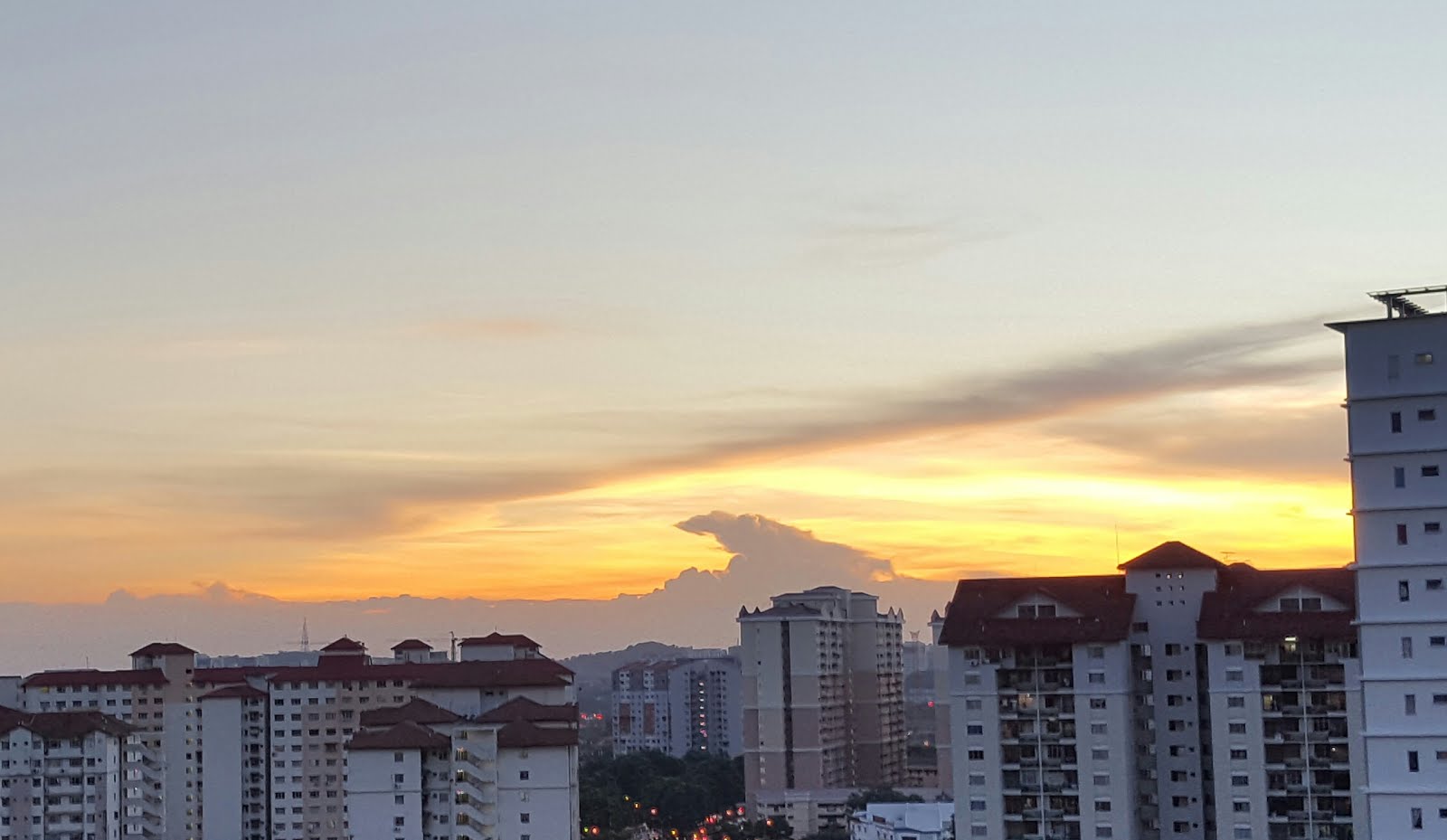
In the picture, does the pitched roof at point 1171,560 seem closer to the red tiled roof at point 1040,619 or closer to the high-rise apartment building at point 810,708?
the red tiled roof at point 1040,619

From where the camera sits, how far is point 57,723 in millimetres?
61812

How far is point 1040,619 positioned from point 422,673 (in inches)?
1114

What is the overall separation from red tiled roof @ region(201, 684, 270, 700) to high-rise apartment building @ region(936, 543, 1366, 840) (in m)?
35.3

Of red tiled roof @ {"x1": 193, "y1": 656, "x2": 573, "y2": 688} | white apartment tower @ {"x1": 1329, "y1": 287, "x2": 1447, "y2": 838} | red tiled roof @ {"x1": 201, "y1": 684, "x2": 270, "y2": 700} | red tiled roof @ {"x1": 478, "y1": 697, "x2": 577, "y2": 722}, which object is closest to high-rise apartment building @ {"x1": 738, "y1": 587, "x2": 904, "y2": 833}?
red tiled roof @ {"x1": 193, "y1": 656, "x2": 573, "y2": 688}

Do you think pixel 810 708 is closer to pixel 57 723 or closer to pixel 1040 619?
pixel 57 723

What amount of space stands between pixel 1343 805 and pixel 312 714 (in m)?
39.7

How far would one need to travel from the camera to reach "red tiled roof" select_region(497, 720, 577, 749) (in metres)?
53.0

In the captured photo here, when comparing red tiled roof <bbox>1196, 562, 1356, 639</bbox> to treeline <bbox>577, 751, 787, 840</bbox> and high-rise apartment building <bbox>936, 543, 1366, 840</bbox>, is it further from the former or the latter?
treeline <bbox>577, 751, 787, 840</bbox>

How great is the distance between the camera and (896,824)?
213 feet

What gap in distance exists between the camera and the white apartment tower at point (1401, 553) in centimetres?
2886

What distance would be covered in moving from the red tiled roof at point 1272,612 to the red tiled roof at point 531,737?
2059 cm

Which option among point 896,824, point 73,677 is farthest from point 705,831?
point 73,677

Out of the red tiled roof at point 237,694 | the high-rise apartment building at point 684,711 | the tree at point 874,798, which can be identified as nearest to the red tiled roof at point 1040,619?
the red tiled roof at point 237,694

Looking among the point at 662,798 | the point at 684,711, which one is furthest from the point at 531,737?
the point at 684,711
